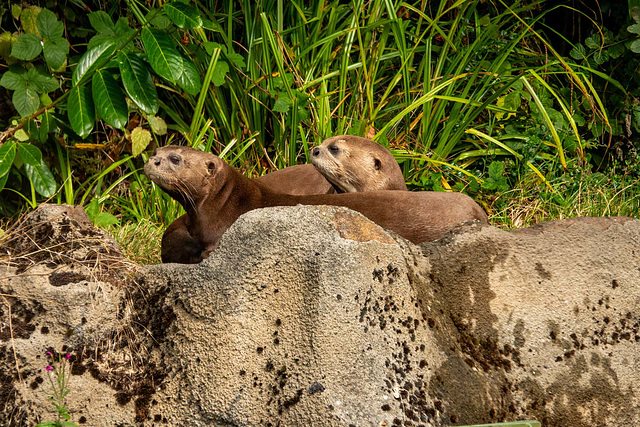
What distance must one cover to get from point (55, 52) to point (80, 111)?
0.73m

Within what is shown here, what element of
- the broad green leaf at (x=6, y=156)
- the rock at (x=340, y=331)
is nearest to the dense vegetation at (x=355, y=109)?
the broad green leaf at (x=6, y=156)

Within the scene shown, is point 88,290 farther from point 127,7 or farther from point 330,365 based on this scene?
point 127,7

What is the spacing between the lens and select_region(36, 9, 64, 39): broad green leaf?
427 cm

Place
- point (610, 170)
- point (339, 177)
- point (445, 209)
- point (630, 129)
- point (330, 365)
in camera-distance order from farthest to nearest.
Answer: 1. point (630, 129)
2. point (610, 170)
3. point (339, 177)
4. point (445, 209)
5. point (330, 365)

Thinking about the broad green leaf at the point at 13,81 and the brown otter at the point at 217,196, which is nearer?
the brown otter at the point at 217,196

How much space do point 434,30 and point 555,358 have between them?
3.91 metres

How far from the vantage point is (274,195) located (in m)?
→ 3.75

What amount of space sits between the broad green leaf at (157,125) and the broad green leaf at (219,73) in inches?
22.1

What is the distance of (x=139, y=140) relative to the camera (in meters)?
5.11

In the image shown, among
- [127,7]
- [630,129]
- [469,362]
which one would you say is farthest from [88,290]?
[630,129]

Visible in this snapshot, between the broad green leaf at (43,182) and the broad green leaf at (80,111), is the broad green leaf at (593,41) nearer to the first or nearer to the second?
the broad green leaf at (80,111)

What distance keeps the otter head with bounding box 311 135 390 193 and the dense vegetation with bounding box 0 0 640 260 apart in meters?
0.62

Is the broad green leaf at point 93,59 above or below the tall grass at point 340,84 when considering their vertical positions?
above

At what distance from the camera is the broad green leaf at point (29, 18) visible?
4.92m
